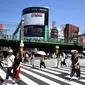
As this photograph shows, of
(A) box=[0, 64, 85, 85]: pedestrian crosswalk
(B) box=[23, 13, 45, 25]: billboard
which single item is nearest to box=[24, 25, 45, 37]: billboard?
(B) box=[23, 13, 45, 25]: billboard

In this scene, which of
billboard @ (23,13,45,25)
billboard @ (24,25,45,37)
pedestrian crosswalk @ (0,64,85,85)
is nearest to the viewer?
pedestrian crosswalk @ (0,64,85,85)

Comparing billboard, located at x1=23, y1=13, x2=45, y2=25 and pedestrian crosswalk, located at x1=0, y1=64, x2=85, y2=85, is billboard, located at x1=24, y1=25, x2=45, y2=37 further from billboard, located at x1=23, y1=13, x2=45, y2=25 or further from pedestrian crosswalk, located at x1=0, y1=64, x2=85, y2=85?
pedestrian crosswalk, located at x1=0, y1=64, x2=85, y2=85

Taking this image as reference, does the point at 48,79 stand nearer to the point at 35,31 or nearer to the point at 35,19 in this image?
the point at 35,31

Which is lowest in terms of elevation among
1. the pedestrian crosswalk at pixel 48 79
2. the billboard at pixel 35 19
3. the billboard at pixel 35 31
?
the pedestrian crosswalk at pixel 48 79

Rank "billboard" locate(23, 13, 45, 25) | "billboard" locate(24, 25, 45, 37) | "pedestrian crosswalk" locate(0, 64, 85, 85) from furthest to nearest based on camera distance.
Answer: "billboard" locate(23, 13, 45, 25) → "billboard" locate(24, 25, 45, 37) → "pedestrian crosswalk" locate(0, 64, 85, 85)

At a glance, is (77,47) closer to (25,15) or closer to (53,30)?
(25,15)

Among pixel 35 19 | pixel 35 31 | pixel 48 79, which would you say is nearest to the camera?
pixel 48 79

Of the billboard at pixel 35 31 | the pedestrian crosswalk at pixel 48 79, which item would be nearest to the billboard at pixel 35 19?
the billboard at pixel 35 31

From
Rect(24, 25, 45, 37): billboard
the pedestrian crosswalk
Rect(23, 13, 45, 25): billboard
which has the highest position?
Rect(23, 13, 45, 25): billboard

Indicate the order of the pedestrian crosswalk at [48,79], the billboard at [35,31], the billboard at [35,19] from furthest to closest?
1. the billboard at [35,19]
2. the billboard at [35,31]
3. the pedestrian crosswalk at [48,79]

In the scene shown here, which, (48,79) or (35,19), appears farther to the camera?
(35,19)

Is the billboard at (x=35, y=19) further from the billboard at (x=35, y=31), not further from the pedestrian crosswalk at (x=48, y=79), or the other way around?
the pedestrian crosswalk at (x=48, y=79)

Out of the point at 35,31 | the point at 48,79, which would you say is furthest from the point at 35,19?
the point at 48,79

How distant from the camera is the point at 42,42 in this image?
7488cm
